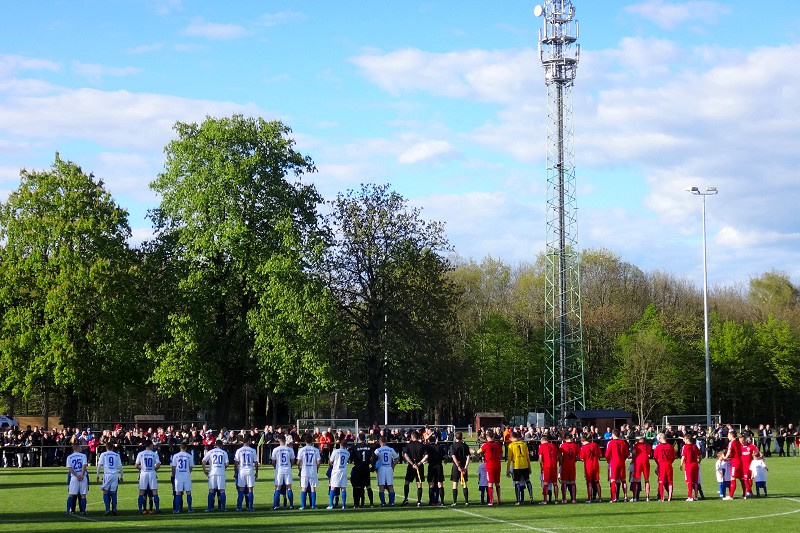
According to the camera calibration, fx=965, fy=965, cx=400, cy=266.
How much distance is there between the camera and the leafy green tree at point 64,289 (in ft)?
155

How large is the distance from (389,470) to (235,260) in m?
29.0

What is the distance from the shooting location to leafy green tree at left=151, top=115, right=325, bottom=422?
48.2 meters

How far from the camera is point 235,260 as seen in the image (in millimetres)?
50375

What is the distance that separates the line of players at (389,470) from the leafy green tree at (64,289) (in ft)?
84.5

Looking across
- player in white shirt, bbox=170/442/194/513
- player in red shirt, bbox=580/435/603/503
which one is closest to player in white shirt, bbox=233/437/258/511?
player in white shirt, bbox=170/442/194/513

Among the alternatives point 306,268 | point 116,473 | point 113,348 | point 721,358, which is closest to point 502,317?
point 721,358

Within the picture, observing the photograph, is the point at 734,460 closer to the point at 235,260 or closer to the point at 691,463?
the point at 691,463

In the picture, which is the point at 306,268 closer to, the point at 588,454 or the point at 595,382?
the point at 588,454

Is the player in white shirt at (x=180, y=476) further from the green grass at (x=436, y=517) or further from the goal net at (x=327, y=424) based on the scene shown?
the goal net at (x=327, y=424)

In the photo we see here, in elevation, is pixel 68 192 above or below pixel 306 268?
above

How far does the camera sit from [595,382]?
7606cm

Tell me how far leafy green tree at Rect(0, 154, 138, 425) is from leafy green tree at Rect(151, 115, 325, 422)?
9.24 ft

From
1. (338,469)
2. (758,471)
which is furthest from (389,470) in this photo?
(758,471)

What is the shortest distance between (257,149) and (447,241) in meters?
11.8
